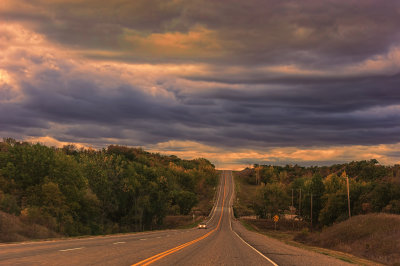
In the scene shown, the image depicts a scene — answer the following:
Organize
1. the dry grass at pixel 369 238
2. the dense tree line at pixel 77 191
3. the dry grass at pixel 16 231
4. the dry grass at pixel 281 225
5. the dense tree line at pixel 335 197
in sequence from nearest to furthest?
1. the dry grass at pixel 16 231
2. the dry grass at pixel 369 238
3. the dense tree line at pixel 77 191
4. the dense tree line at pixel 335 197
5. the dry grass at pixel 281 225

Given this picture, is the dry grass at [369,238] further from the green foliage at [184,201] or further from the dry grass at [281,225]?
the green foliage at [184,201]

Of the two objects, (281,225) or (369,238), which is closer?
(369,238)

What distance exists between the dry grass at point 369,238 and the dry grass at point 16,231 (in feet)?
102

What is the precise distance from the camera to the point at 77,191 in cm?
7169

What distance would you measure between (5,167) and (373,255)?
60.9m

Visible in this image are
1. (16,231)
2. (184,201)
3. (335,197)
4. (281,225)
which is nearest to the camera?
(16,231)

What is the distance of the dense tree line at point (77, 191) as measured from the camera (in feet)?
203

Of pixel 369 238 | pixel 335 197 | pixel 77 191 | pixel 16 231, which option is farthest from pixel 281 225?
pixel 16 231

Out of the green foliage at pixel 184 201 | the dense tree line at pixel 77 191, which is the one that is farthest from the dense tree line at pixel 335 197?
the dense tree line at pixel 77 191

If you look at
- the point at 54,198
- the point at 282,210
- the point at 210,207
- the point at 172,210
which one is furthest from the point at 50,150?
the point at 210,207

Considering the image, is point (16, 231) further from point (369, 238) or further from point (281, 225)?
point (281, 225)

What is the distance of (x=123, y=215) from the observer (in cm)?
10206

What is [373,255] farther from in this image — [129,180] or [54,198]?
[129,180]

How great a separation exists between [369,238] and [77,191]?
165 feet
